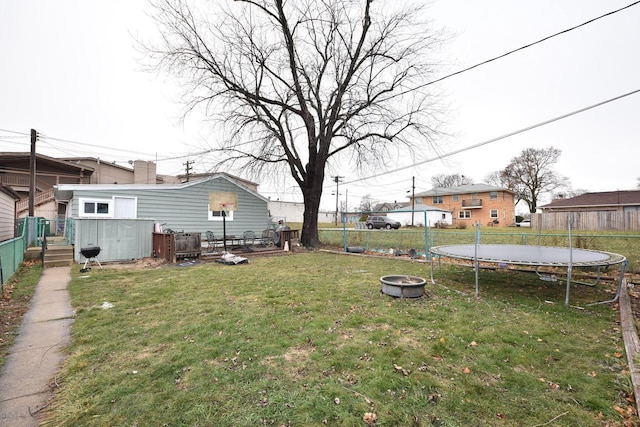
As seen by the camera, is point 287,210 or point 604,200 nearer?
point 604,200

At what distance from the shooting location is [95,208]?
492 inches

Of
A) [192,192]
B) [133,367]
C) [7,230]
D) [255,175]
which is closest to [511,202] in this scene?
[255,175]

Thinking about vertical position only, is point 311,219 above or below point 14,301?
above

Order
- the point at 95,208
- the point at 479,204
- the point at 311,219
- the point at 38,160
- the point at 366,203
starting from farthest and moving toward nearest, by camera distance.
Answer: the point at 366,203 → the point at 479,204 → the point at 38,160 → the point at 311,219 → the point at 95,208

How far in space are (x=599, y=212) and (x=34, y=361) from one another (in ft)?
98.6

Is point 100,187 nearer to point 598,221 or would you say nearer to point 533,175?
point 598,221

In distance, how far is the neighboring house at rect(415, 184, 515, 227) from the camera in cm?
3801

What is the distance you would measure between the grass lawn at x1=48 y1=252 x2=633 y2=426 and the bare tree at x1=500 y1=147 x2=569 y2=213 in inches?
1654

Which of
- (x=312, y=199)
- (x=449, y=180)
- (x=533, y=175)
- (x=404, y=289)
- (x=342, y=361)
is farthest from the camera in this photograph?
(x=449, y=180)

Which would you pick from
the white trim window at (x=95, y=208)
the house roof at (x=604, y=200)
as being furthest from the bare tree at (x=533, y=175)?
the white trim window at (x=95, y=208)

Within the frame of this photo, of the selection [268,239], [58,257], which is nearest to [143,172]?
[268,239]

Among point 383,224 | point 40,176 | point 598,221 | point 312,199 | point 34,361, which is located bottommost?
point 34,361

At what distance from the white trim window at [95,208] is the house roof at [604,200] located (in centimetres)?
4481

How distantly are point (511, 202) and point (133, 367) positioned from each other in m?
45.8
